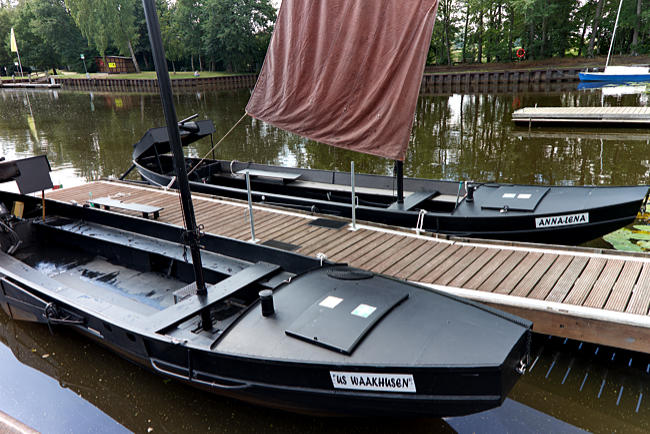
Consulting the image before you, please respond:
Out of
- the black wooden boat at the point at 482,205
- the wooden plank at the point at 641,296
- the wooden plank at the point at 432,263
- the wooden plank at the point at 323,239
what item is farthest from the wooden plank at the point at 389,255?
the wooden plank at the point at 641,296

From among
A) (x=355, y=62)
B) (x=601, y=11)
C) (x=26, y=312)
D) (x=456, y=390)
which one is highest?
(x=601, y=11)

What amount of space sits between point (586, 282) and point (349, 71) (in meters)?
3.93

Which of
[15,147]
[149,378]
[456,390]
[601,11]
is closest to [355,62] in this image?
[456,390]

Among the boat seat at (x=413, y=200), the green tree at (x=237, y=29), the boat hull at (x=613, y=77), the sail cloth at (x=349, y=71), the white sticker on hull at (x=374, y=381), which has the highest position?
the green tree at (x=237, y=29)

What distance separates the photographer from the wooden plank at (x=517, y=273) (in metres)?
5.21

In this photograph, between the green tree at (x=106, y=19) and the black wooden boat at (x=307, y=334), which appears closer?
the black wooden boat at (x=307, y=334)

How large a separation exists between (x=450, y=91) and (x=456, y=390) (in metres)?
36.6

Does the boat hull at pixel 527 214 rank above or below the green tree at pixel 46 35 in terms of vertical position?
below

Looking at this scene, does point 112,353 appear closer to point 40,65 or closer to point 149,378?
point 149,378

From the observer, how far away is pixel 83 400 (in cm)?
514

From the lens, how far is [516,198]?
751 cm

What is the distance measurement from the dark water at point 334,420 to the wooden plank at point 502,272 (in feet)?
3.24

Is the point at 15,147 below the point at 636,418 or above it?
above

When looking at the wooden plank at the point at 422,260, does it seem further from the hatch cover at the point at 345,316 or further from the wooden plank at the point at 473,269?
the hatch cover at the point at 345,316
